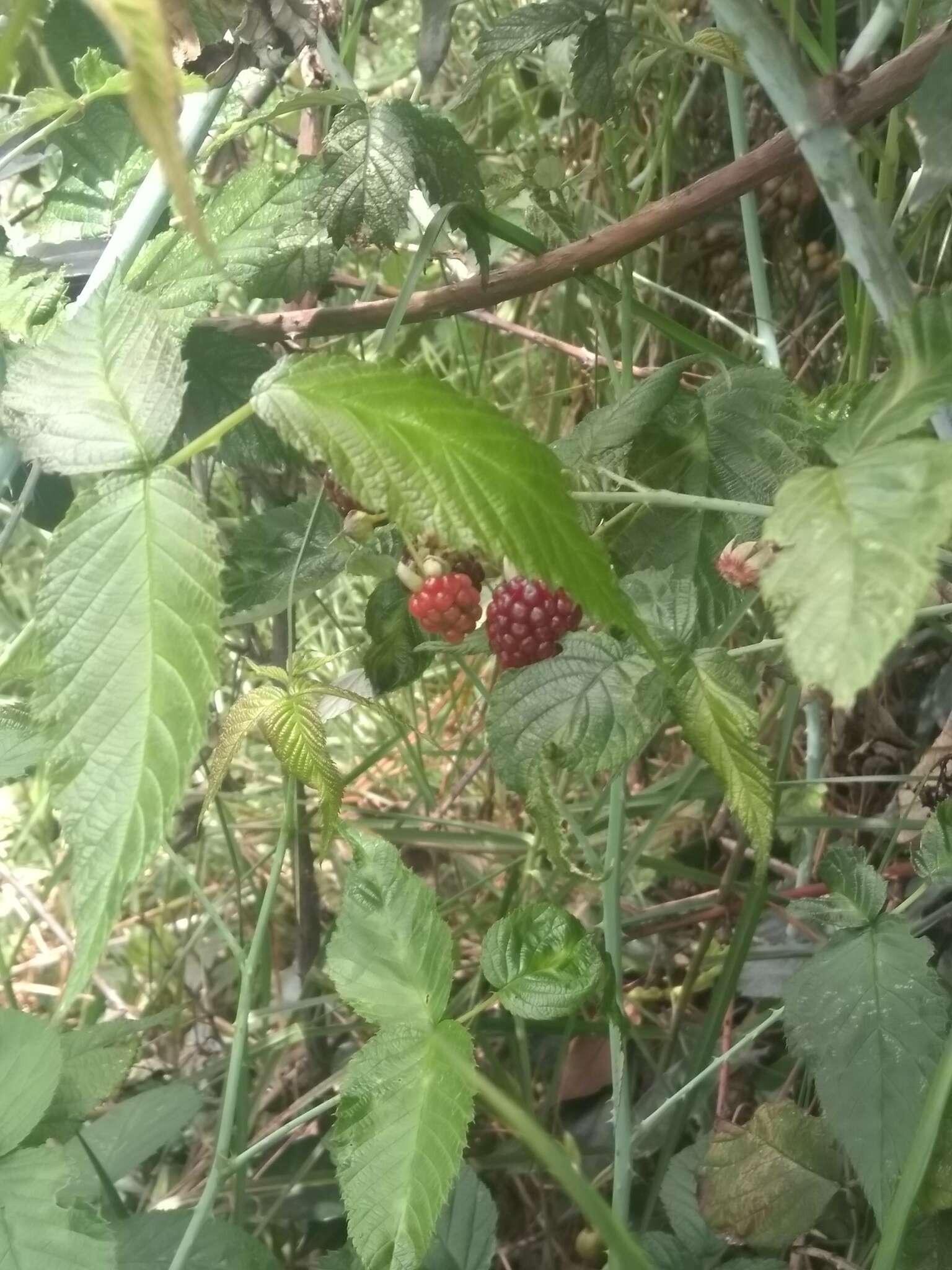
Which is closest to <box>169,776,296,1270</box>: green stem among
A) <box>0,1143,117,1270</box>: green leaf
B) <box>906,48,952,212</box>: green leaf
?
<box>0,1143,117,1270</box>: green leaf

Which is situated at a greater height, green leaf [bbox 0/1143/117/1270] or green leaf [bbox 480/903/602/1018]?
green leaf [bbox 0/1143/117/1270]

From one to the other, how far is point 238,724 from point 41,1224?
0.20 meters

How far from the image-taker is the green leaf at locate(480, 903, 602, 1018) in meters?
0.42

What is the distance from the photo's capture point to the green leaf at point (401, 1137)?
36 cm

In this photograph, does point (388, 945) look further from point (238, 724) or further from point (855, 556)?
point (855, 556)

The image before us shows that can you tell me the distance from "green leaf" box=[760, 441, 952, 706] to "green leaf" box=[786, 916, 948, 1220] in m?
0.30

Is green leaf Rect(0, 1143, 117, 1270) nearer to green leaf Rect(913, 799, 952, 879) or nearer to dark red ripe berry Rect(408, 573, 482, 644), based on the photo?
dark red ripe berry Rect(408, 573, 482, 644)

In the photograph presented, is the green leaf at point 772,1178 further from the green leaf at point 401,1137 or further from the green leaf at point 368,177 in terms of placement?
the green leaf at point 368,177

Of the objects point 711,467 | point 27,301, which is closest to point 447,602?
point 711,467

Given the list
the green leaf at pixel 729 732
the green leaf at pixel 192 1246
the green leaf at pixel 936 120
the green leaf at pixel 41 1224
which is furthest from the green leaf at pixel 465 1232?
the green leaf at pixel 936 120

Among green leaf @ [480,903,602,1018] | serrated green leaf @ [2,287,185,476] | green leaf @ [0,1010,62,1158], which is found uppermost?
serrated green leaf @ [2,287,185,476]

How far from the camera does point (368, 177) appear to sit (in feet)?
1.55

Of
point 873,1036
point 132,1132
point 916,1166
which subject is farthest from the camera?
point 132,1132

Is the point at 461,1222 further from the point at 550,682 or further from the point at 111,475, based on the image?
the point at 111,475
